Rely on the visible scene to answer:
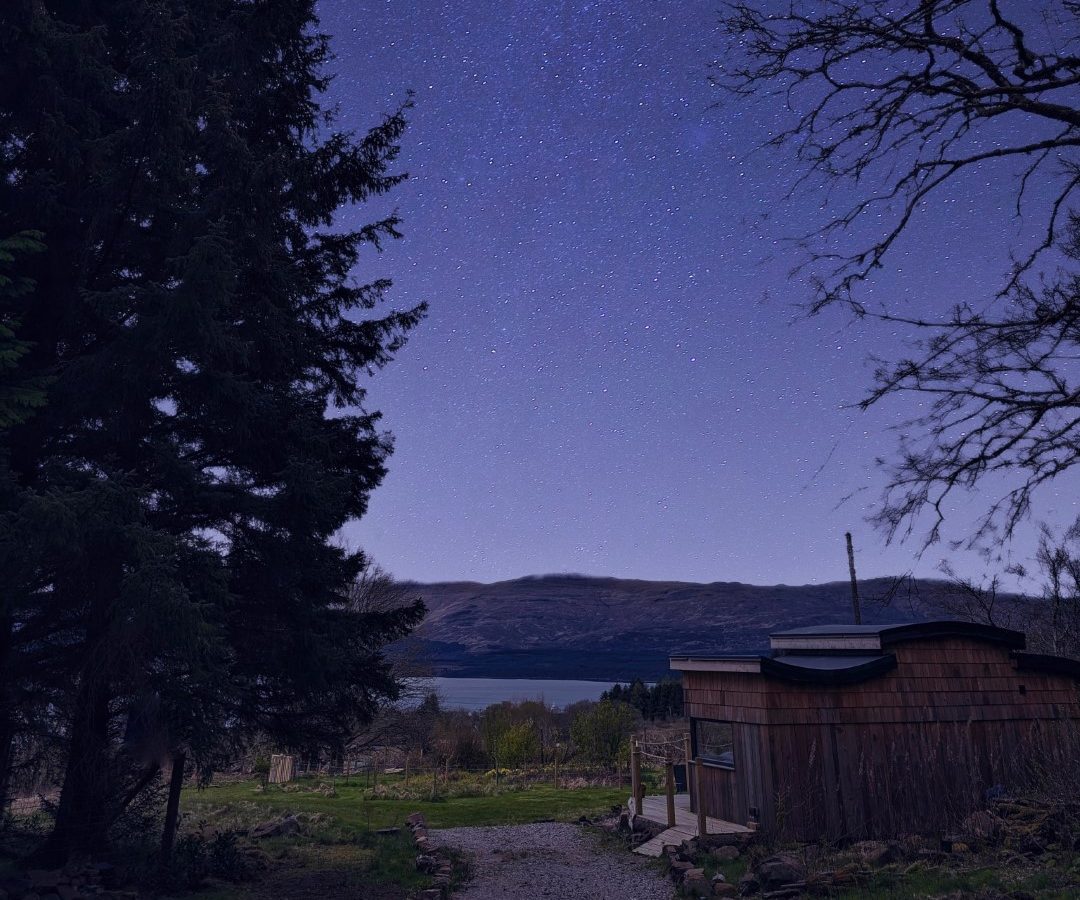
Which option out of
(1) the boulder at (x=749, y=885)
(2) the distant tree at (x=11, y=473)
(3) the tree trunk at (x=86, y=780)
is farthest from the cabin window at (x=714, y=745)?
(2) the distant tree at (x=11, y=473)

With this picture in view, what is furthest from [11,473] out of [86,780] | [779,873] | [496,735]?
[496,735]

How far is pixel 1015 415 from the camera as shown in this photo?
8469 mm

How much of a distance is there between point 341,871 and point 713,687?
26.4ft

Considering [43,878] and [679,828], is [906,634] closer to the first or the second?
[679,828]

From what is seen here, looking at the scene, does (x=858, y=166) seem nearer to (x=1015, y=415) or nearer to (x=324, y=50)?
(x=1015, y=415)

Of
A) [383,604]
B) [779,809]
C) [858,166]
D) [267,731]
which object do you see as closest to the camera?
[858,166]

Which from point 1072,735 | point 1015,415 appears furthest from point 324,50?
point 1072,735

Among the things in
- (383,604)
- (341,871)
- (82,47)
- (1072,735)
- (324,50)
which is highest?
(324,50)

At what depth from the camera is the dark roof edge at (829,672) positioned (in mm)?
14539

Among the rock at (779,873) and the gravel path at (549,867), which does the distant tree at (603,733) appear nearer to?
the gravel path at (549,867)

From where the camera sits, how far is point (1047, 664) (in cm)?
1641

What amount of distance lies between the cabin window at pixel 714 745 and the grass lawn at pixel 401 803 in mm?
Answer: 3311

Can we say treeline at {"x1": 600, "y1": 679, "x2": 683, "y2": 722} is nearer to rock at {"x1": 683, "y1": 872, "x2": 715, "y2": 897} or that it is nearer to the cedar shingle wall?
the cedar shingle wall

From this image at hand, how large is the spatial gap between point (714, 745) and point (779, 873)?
15.7 meters
